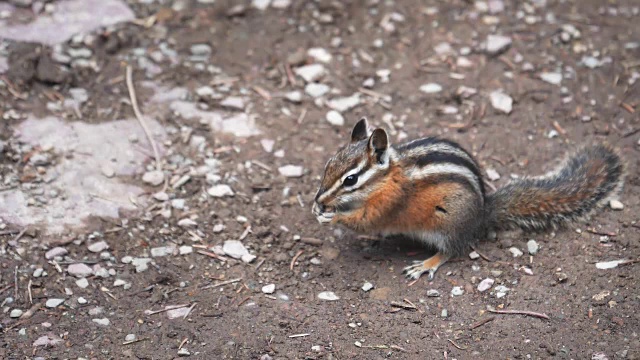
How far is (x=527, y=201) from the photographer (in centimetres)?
450

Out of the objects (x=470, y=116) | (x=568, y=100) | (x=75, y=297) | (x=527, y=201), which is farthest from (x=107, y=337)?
(x=568, y=100)

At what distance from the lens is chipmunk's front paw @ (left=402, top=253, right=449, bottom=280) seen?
172 inches

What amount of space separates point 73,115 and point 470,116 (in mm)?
2792

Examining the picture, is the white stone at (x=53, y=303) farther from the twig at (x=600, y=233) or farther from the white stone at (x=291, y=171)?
the twig at (x=600, y=233)

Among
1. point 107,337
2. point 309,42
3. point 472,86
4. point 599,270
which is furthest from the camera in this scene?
point 309,42

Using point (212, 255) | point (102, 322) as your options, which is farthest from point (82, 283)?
point (212, 255)

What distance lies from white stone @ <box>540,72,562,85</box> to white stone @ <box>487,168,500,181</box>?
109 cm

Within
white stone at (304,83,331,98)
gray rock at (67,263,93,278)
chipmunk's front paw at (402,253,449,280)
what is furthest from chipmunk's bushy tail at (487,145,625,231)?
gray rock at (67,263,93,278)

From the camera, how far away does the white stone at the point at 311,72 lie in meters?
5.78

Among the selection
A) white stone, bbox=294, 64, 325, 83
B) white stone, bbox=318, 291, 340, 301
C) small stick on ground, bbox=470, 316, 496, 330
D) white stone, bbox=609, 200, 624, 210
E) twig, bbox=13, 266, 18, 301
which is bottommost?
white stone, bbox=318, 291, 340, 301

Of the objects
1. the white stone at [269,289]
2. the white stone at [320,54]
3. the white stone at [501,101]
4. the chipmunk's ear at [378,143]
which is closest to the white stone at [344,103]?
the white stone at [320,54]

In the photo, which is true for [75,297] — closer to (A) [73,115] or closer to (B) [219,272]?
(B) [219,272]

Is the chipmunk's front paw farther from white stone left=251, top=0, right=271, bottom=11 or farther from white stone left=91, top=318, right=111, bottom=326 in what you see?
white stone left=251, top=0, right=271, bottom=11

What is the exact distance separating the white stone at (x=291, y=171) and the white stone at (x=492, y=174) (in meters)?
1.24
